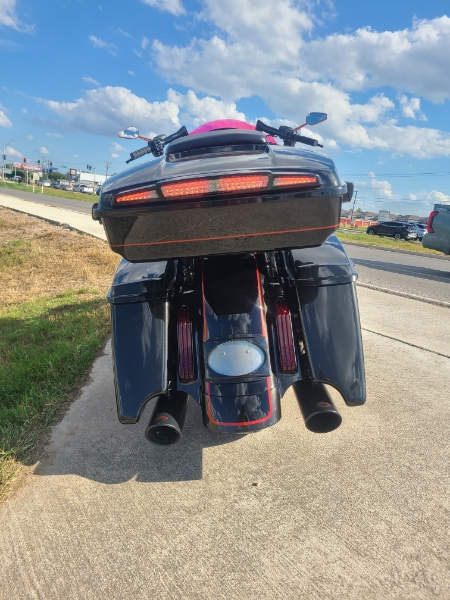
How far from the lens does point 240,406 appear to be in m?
1.90

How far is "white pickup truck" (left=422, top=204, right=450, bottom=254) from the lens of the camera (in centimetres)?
1041

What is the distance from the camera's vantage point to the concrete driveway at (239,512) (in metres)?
1.66

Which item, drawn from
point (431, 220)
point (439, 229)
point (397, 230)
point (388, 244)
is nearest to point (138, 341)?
point (439, 229)

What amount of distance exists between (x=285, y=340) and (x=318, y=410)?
38cm

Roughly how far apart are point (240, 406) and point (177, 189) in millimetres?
964

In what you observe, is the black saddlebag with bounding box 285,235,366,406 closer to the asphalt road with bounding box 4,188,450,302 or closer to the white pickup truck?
the asphalt road with bounding box 4,188,450,302

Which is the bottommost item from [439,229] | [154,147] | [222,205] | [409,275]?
[409,275]

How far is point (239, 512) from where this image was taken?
202 centimetres

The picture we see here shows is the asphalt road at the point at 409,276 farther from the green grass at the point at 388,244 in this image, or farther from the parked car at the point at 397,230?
the parked car at the point at 397,230

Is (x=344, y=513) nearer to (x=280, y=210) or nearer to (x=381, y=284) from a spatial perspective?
(x=280, y=210)

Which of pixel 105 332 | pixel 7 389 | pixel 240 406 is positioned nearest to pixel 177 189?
pixel 240 406

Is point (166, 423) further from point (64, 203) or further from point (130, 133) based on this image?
point (64, 203)

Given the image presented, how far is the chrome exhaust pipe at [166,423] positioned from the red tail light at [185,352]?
0.14 metres

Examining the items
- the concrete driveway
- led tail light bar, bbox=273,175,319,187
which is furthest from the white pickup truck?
led tail light bar, bbox=273,175,319,187
